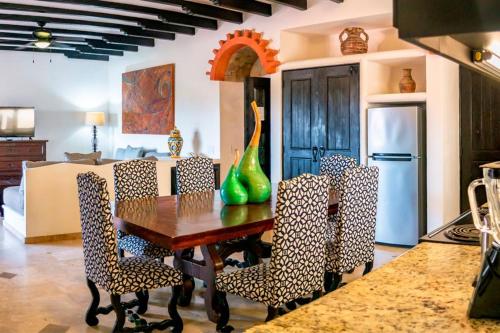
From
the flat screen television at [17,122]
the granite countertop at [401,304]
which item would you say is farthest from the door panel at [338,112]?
the flat screen television at [17,122]

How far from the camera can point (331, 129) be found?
20.6ft

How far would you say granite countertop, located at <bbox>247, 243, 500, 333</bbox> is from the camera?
117cm

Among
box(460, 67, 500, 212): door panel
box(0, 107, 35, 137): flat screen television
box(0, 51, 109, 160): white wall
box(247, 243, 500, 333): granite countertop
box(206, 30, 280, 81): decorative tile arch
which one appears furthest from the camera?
box(0, 51, 109, 160): white wall

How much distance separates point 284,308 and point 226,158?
4244 millimetres

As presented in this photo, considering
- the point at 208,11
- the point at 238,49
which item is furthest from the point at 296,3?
the point at 238,49

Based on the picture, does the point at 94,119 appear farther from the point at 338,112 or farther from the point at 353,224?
the point at 353,224

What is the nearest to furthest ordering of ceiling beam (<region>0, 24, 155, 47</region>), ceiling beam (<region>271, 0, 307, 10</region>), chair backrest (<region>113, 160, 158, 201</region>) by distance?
1. chair backrest (<region>113, 160, 158, 201</region>)
2. ceiling beam (<region>271, 0, 307, 10</region>)
3. ceiling beam (<region>0, 24, 155, 47</region>)

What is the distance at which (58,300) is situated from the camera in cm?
400

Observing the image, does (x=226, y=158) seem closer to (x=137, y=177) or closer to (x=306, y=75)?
(x=306, y=75)

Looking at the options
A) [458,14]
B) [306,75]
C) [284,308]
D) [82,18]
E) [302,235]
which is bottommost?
[284,308]

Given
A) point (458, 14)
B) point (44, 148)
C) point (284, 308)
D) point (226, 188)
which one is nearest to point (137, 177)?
point (226, 188)

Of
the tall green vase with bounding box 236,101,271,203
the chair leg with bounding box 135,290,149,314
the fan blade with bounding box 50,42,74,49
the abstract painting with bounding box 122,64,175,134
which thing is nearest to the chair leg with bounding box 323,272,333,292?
the tall green vase with bounding box 236,101,271,203

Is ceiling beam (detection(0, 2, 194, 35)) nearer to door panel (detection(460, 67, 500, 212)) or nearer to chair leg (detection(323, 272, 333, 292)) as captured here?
door panel (detection(460, 67, 500, 212))

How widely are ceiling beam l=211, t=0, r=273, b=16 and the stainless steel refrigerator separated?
190 cm
